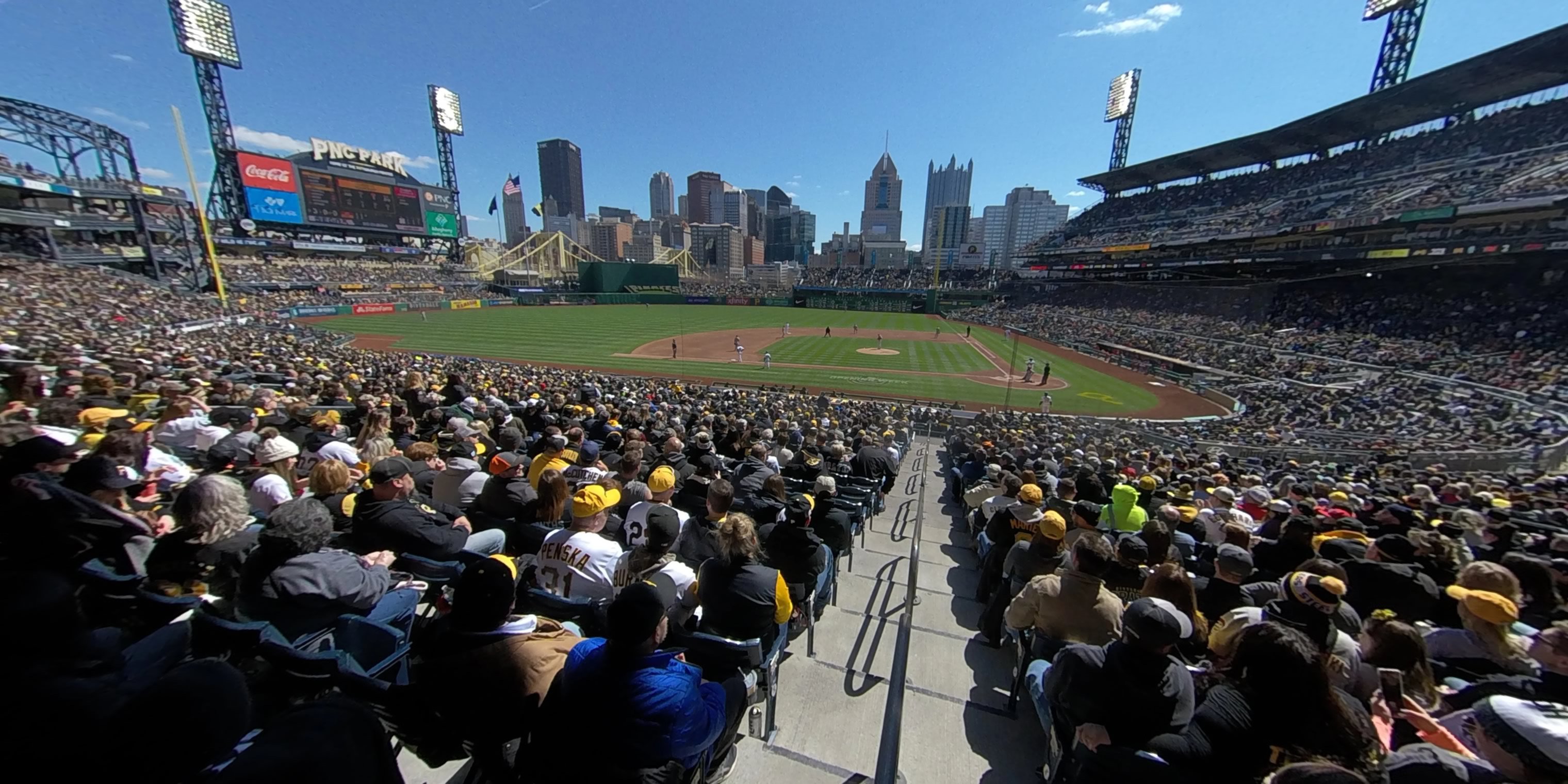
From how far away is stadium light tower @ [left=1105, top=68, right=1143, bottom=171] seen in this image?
74875mm

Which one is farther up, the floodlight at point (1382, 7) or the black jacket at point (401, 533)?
the floodlight at point (1382, 7)

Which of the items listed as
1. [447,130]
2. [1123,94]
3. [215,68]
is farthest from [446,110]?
[1123,94]

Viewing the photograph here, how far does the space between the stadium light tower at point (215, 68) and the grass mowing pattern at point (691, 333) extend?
29.6 metres

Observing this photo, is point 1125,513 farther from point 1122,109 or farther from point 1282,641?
point 1122,109

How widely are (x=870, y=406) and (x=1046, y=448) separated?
841 cm

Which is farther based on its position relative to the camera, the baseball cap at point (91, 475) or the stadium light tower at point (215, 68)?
the stadium light tower at point (215, 68)

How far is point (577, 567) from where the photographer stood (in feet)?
12.9

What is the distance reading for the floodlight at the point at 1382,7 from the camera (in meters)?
44.8

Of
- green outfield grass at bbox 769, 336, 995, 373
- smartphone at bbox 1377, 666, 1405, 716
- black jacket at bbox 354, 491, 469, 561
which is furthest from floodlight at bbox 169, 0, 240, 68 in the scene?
smartphone at bbox 1377, 666, 1405, 716

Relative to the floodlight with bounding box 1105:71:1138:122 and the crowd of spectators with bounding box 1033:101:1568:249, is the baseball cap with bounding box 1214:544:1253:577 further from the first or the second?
the floodlight with bounding box 1105:71:1138:122

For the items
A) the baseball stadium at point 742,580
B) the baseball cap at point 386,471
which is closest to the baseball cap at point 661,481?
the baseball stadium at point 742,580

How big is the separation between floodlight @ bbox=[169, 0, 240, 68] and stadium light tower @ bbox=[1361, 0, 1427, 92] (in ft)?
384

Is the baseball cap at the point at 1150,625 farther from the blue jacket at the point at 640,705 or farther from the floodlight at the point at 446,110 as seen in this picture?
the floodlight at the point at 446,110

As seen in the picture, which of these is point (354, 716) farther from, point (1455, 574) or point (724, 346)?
point (724, 346)
